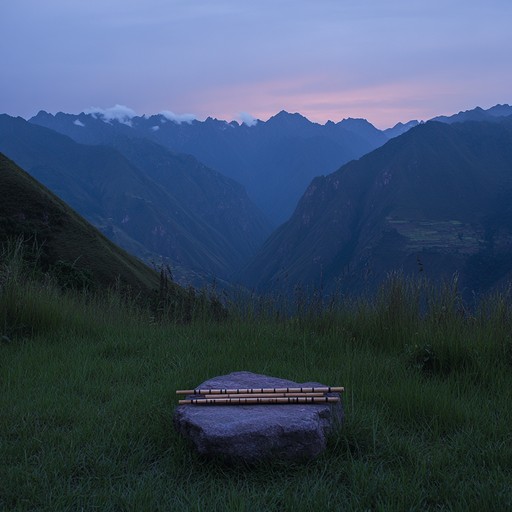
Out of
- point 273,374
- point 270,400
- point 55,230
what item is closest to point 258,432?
point 270,400

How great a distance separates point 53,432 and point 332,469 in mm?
A: 2115

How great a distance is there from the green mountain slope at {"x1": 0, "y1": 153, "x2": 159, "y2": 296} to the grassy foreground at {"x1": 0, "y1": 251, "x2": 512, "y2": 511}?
71.8 ft

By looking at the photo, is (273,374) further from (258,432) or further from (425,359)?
(258,432)

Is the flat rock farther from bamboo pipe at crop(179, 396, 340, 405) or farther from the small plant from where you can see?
the small plant

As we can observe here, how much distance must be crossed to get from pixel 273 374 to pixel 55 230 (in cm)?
2820

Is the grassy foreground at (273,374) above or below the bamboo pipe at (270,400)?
below

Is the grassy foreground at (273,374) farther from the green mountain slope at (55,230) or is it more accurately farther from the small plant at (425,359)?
the green mountain slope at (55,230)

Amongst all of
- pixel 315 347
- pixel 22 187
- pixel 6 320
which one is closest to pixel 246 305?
pixel 315 347

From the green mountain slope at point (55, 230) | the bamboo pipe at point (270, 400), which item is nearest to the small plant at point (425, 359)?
the bamboo pipe at point (270, 400)

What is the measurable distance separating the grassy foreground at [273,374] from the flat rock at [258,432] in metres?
0.10

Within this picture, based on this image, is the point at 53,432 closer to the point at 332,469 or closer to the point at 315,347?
the point at 332,469

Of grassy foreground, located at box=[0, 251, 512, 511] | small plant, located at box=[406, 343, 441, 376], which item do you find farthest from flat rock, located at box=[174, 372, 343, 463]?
small plant, located at box=[406, 343, 441, 376]

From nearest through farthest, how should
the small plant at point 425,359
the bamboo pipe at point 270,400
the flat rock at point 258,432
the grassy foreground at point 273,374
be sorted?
the grassy foreground at point 273,374 < the flat rock at point 258,432 < the bamboo pipe at point 270,400 < the small plant at point 425,359

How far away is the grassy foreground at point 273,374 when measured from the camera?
11.4ft
